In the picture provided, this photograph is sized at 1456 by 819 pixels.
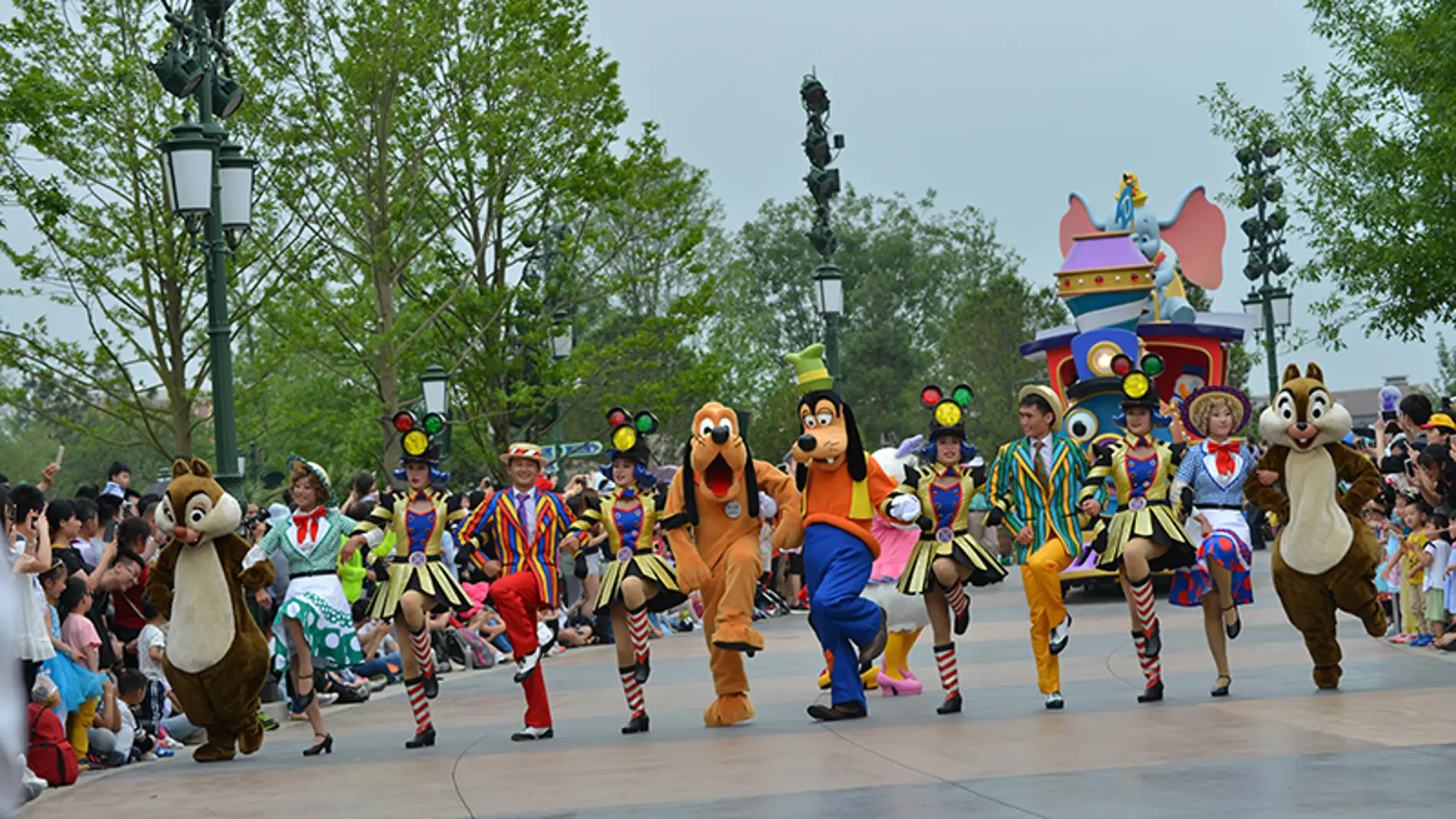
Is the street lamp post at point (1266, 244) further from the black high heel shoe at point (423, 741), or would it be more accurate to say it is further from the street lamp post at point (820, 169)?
the black high heel shoe at point (423, 741)

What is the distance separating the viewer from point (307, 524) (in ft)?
38.9

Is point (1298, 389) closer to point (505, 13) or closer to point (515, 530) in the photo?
point (515, 530)

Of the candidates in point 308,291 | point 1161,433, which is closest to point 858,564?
point 1161,433

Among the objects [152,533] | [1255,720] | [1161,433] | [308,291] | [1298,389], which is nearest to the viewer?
[1255,720]

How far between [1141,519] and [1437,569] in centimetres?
409

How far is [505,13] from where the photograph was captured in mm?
25922

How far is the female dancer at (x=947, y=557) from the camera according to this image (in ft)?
38.6

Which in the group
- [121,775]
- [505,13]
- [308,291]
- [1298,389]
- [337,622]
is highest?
[505,13]

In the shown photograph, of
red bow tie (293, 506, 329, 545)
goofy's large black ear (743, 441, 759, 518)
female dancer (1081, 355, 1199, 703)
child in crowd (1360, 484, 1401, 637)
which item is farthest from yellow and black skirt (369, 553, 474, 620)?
child in crowd (1360, 484, 1401, 637)

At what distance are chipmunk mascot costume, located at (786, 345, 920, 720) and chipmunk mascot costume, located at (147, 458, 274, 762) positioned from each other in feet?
11.1

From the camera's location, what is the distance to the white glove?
11.4 meters

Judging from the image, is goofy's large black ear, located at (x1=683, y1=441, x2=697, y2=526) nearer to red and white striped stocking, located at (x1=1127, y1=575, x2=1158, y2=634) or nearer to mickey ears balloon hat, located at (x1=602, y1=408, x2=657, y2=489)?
mickey ears balloon hat, located at (x1=602, y1=408, x2=657, y2=489)

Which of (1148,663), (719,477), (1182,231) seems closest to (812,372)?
(719,477)

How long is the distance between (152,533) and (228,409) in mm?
1029
